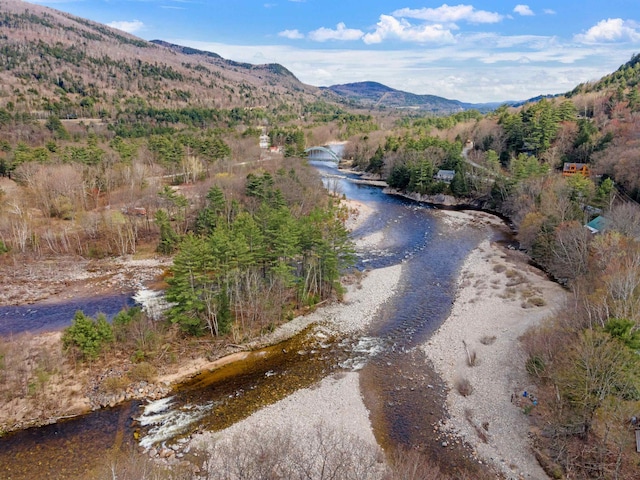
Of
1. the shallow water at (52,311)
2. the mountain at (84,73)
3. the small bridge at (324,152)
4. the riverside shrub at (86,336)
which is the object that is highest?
the mountain at (84,73)

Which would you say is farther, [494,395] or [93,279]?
[93,279]

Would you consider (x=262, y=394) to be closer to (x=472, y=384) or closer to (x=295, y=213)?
(x=472, y=384)

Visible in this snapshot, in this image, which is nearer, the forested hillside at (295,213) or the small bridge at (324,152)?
the forested hillside at (295,213)

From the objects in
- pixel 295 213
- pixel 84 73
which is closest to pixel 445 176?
pixel 295 213

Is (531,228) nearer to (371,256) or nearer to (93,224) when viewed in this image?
(371,256)

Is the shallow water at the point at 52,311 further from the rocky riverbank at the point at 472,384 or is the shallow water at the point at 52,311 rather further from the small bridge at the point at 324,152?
the small bridge at the point at 324,152

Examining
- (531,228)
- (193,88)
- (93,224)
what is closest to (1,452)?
(93,224)

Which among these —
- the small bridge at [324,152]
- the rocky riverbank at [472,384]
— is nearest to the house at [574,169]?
the rocky riverbank at [472,384]
